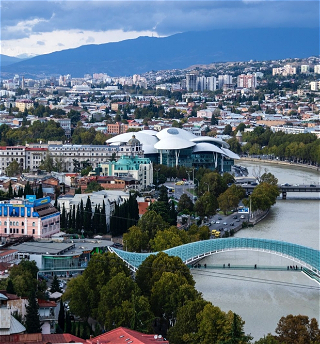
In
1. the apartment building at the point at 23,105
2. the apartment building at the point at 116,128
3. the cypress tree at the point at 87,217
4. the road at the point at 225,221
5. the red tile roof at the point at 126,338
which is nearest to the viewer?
the red tile roof at the point at 126,338

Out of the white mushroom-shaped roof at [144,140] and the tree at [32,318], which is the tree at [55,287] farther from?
the white mushroom-shaped roof at [144,140]

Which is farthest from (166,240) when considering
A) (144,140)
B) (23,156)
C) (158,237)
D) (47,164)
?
(144,140)

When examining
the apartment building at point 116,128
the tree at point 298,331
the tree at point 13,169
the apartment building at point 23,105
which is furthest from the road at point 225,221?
the apartment building at point 23,105

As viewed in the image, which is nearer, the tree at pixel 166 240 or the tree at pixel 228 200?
the tree at pixel 166 240

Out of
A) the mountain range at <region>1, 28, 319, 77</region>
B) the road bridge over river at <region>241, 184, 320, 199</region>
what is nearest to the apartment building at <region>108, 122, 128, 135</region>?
the road bridge over river at <region>241, 184, 320, 199</region>

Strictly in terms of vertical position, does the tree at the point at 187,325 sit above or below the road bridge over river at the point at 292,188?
below

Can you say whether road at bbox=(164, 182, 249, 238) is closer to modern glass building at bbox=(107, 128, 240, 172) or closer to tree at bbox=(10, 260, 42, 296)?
tree at bbox=(10, 260, 42, 296)
